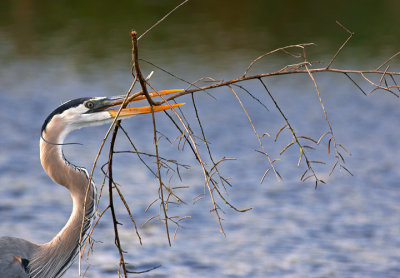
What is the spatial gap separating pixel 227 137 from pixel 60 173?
21.9 ft

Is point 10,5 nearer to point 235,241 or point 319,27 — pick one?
point 319,27

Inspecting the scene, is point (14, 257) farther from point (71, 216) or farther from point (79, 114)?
point (79, 114)

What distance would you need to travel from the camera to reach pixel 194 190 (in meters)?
9.13

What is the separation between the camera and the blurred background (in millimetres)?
7387

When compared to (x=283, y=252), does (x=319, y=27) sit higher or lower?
higher

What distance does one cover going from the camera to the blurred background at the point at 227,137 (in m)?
7.39

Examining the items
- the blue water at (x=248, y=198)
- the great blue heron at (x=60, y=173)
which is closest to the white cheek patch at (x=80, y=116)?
the great blue heron at (x=60, y=173)

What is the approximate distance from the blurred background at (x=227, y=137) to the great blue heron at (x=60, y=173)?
207cm

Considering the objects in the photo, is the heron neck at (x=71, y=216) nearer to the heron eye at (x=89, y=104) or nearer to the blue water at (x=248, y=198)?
the heron eye at (x=89, y=104)

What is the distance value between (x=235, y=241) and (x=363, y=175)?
101 inches

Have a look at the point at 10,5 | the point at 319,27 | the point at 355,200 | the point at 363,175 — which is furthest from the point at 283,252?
the point at 10,5

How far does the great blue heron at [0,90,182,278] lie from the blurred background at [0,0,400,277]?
2065 mm

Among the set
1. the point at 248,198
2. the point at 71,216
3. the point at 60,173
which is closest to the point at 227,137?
the point at 248,198

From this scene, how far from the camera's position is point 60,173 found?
455 centimetres
